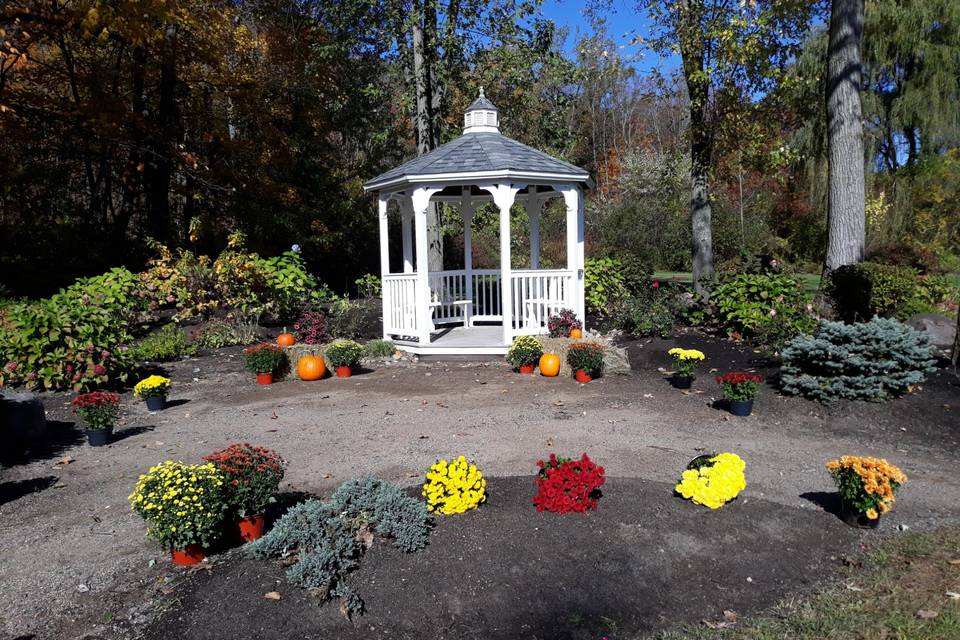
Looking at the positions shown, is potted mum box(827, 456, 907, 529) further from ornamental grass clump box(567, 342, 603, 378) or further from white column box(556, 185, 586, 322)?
white column box(556, 185, 586, 322)

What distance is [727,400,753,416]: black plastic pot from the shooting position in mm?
6434

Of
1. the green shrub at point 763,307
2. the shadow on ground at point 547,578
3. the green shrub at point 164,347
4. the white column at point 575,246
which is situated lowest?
the shadow on ground at point 547,578

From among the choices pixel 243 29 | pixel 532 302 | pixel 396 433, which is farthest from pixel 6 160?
pixel 396 433

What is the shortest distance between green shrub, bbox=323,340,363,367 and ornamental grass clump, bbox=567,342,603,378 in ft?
9.44

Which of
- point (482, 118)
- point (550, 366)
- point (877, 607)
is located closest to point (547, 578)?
point (877, 607)

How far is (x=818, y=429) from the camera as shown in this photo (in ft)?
19.7

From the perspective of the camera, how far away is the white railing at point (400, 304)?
1046cm

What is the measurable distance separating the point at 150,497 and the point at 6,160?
13.5 m

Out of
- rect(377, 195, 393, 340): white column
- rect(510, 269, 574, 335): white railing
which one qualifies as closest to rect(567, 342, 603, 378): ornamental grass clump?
rect(510, 269, 574, 335): white railing

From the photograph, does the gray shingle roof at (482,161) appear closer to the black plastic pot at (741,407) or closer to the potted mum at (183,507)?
the black plastic pot at (741,407)

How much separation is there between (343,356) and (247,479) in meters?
5.33

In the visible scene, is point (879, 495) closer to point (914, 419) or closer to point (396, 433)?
point (914, 419)

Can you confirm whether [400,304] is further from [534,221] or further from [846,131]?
[846,131]

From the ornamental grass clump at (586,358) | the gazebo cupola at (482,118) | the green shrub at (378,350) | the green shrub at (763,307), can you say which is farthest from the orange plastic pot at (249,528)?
the gazebo cupola at (482,118)
